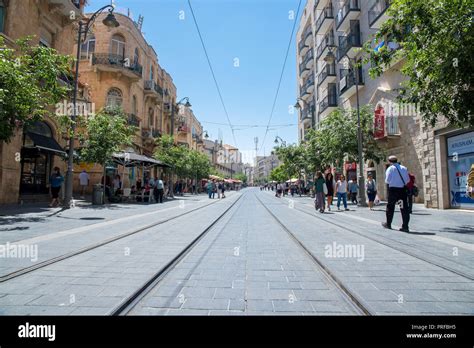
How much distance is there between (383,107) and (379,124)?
5.30 ft

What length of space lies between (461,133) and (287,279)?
14.4m

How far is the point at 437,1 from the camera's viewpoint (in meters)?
7.99

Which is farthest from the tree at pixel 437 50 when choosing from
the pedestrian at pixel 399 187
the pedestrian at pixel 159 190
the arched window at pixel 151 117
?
the arched window at pixel 151 117

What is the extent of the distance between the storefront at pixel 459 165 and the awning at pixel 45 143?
65.3 ft

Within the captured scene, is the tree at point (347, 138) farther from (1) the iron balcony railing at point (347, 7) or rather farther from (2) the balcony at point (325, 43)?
(2) the balcony at point (325, 43)

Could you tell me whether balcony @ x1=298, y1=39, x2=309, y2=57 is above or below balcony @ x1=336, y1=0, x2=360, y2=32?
above

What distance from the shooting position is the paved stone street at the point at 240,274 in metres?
2.99

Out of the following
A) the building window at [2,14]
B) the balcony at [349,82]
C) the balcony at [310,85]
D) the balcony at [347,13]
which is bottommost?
the building window at [2,14]

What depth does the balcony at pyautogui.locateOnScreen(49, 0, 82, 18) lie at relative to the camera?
17.9m

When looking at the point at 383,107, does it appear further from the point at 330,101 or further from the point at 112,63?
the point at 112,63

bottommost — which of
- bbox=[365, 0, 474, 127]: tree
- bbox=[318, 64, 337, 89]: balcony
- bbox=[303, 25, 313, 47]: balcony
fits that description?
bbox=[365, 0, 474, 127]: tree

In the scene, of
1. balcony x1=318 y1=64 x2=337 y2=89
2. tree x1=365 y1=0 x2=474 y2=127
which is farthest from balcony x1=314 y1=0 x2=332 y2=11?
tree x1=365 y1=0 x2=474 y2=127

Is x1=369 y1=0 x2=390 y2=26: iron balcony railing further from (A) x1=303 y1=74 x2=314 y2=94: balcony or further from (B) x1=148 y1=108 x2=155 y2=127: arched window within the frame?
(B) x1=148 y1=108 x2=155 y2=127: arched window
